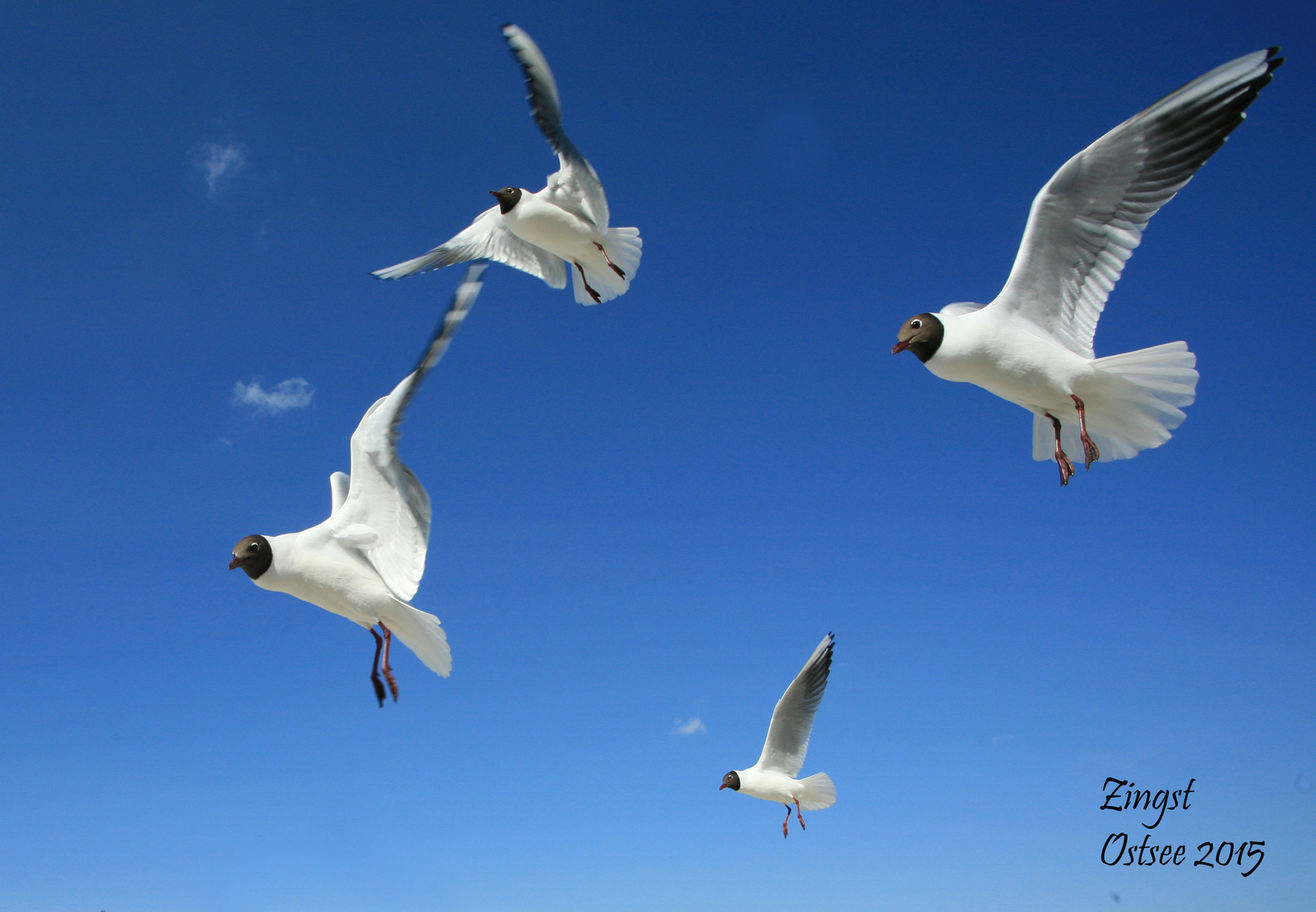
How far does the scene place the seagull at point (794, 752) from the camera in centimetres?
1009

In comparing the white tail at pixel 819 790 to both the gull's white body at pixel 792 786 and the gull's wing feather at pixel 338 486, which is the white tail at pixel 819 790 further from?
the gull's wing feather at pixel 338 486

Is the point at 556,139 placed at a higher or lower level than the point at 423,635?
higher

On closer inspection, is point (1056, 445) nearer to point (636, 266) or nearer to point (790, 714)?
point (636, 266)

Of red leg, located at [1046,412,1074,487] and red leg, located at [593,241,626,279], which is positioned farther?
red leg, located at [593,241,626,279]

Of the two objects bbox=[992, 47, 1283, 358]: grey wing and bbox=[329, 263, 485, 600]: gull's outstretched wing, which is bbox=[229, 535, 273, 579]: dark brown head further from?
bbox=[992, 47, 1283, 358]: grey wing

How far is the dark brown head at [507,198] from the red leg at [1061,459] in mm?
4498

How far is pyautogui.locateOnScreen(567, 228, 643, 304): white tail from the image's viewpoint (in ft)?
25.1

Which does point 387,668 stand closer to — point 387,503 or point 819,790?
point 387,503

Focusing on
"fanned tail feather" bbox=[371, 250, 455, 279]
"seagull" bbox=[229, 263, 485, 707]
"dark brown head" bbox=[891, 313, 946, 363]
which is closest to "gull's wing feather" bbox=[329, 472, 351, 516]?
"seagull" bbox=[229, 263, 485, 707]

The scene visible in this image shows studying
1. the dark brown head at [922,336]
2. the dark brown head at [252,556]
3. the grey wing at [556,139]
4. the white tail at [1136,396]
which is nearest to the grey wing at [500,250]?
the grey wing at [556,139]

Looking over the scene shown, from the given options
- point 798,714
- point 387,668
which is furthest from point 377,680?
point 798,714

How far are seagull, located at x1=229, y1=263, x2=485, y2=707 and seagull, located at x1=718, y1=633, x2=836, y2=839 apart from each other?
5.71m

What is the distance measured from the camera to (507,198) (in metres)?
7.41

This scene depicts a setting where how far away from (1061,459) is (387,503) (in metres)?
3.99
